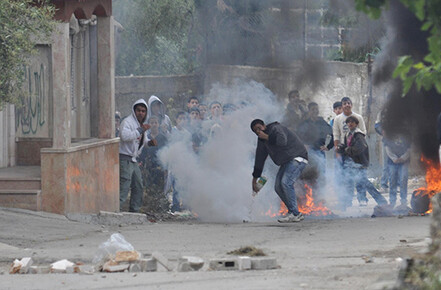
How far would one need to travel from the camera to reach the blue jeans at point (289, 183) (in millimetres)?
12945

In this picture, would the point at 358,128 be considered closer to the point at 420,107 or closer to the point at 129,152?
the point at 420,107

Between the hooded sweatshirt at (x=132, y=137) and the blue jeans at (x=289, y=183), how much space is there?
2.57 meters

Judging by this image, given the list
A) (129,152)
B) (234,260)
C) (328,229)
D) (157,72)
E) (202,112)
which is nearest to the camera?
(234,260)

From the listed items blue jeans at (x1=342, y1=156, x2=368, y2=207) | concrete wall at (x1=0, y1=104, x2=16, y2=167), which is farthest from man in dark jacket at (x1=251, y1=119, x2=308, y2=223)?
concrete wall at (x1=0, y1=104, x2=16, y2=167)

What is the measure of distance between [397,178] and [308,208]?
161 cm

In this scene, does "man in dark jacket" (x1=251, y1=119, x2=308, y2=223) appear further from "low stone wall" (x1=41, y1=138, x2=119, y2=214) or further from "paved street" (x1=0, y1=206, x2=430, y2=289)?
"low stone wall" (x1=41, y1=138, x2=119, y2=214)

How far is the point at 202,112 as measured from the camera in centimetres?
1655

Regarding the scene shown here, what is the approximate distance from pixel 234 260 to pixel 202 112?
833 centimetres

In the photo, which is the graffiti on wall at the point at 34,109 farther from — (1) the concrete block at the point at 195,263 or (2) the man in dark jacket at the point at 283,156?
(1) the concrete block at the point at 195,263

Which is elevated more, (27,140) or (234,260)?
(27,140)

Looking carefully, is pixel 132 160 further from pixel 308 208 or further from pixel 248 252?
pixel 248 252

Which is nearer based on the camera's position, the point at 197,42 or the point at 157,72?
the point at 197,42

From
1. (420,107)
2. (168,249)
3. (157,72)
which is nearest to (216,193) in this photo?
(420,107)

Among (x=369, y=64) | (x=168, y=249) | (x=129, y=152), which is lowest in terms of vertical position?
(x=168, y=249)
